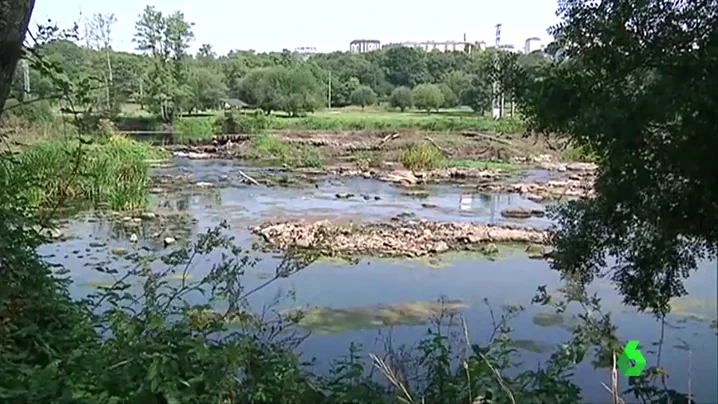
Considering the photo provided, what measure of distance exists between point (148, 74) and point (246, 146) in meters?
11.5

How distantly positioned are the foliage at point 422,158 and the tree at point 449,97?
17452 mm

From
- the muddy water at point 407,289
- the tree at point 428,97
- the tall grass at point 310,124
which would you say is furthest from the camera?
the tree at point 428,97

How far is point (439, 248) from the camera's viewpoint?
1098 cm

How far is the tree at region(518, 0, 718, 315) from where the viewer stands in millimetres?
3727

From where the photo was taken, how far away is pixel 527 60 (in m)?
4.97

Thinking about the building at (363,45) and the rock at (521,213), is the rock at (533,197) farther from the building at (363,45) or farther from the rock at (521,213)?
the building at (363,45)

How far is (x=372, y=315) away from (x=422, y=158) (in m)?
15.5

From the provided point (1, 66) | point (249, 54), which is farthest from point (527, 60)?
point (249, 54)

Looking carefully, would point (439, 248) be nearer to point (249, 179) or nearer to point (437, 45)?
point (249, 179)

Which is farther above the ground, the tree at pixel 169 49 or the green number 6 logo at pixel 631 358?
the tree at pixel 169 49

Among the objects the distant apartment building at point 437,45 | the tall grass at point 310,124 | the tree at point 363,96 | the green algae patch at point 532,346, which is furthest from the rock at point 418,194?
the distant apartment building at point 437,45

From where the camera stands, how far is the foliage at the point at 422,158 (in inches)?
886

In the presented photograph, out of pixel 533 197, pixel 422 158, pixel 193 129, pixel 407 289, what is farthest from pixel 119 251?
pixel 193 129

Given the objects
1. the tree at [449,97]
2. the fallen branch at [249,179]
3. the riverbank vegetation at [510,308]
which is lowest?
the fallen branch at [249,179]
